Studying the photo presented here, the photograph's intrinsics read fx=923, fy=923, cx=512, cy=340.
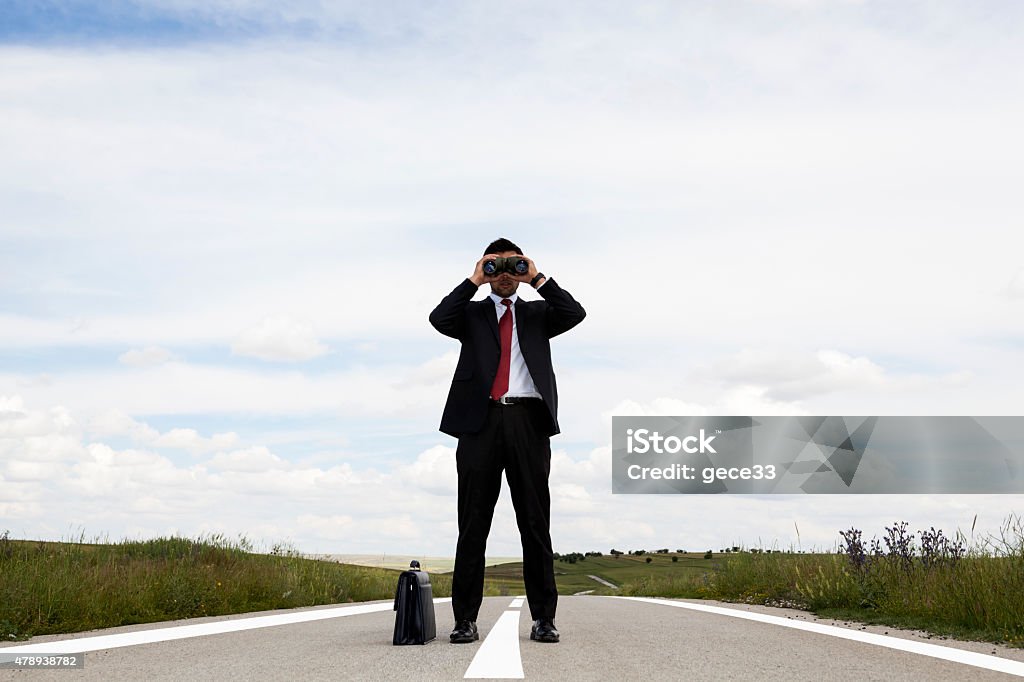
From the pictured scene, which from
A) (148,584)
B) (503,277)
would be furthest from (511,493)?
(148,584)

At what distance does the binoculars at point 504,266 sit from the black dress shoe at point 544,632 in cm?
233

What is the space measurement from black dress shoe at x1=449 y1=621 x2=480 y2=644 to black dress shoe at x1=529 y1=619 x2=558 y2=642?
0.39 meters

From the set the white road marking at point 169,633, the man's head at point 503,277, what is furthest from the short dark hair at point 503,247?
the white road marking at point 169,633

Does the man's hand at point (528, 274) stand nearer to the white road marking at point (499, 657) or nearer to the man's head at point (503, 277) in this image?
the man's head at point (503, 277)

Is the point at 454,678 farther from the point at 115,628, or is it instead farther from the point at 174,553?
the point at 174,553

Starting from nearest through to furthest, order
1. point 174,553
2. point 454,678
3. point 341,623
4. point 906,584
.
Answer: point 454,678 < point 341,623 < point 906,584 < point 174,553

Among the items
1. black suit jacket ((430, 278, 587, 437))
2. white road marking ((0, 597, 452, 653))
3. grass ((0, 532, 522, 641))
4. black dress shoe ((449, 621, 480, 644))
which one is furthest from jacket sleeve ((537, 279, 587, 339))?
grass ((0, 532, 522, 641))

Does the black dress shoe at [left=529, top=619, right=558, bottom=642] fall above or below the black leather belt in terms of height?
below

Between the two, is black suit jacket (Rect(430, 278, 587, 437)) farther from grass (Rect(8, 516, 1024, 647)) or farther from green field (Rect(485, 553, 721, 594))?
green field (Rect(485, 553, 721, 594))

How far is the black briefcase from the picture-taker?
5898 millimetres

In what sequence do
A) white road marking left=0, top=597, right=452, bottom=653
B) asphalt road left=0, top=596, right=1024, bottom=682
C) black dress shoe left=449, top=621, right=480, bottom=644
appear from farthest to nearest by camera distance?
black dress shoe left=449, top=621, right=480, bottom=644, white road marking left=0, top=597, right=452, bottom=653, asphalt road left=0, top=596, right=1024, bottom=682

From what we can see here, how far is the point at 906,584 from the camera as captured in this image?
914cm

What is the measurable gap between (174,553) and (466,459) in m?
9.26

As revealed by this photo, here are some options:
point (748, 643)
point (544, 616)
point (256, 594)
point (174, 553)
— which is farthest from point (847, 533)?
point (174, 553)
